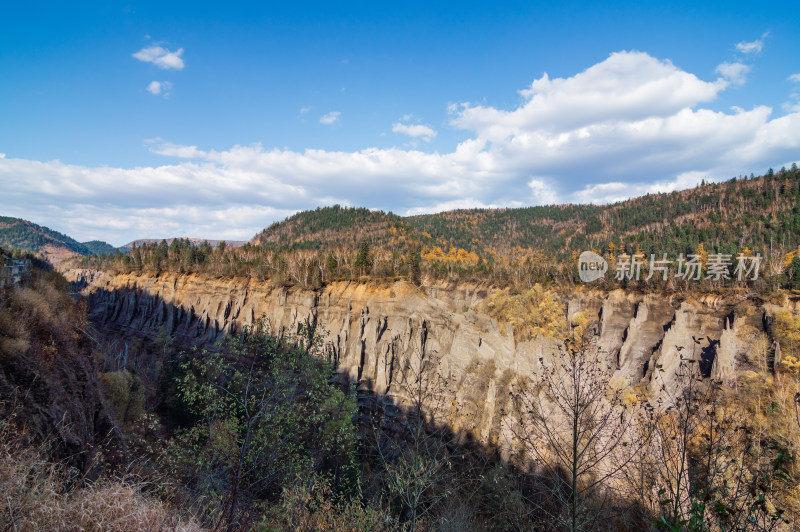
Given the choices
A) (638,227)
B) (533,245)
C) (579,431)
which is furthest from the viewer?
(533,245)

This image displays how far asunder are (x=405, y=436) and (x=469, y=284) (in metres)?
38.7

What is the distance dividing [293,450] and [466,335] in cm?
3108

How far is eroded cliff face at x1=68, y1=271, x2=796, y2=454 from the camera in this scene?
33.5 m

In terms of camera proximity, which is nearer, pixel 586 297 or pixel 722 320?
pixel 722 320

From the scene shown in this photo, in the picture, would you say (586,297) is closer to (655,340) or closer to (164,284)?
(655,340)

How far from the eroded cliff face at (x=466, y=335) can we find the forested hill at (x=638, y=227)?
1720 inches

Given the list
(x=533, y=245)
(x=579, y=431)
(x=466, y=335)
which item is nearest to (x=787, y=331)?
(x=466, y=335)

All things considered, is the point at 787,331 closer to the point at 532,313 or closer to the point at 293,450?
the point at 532,313

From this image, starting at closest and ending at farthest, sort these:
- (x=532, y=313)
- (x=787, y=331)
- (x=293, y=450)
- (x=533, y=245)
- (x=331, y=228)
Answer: (x=293, y=450) < (x=787, y=331) < (x=532, y=313) < (x=331, y=228) < (x=533, y=245)

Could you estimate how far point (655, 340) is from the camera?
39.6m

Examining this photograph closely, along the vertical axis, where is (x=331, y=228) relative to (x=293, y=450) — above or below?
above

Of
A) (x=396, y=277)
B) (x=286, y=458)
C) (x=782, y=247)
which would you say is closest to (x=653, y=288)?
Answer: (x=396, y=277)

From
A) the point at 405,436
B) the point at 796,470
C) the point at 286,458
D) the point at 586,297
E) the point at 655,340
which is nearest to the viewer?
the point at 286,458

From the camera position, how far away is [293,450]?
10.5 m
